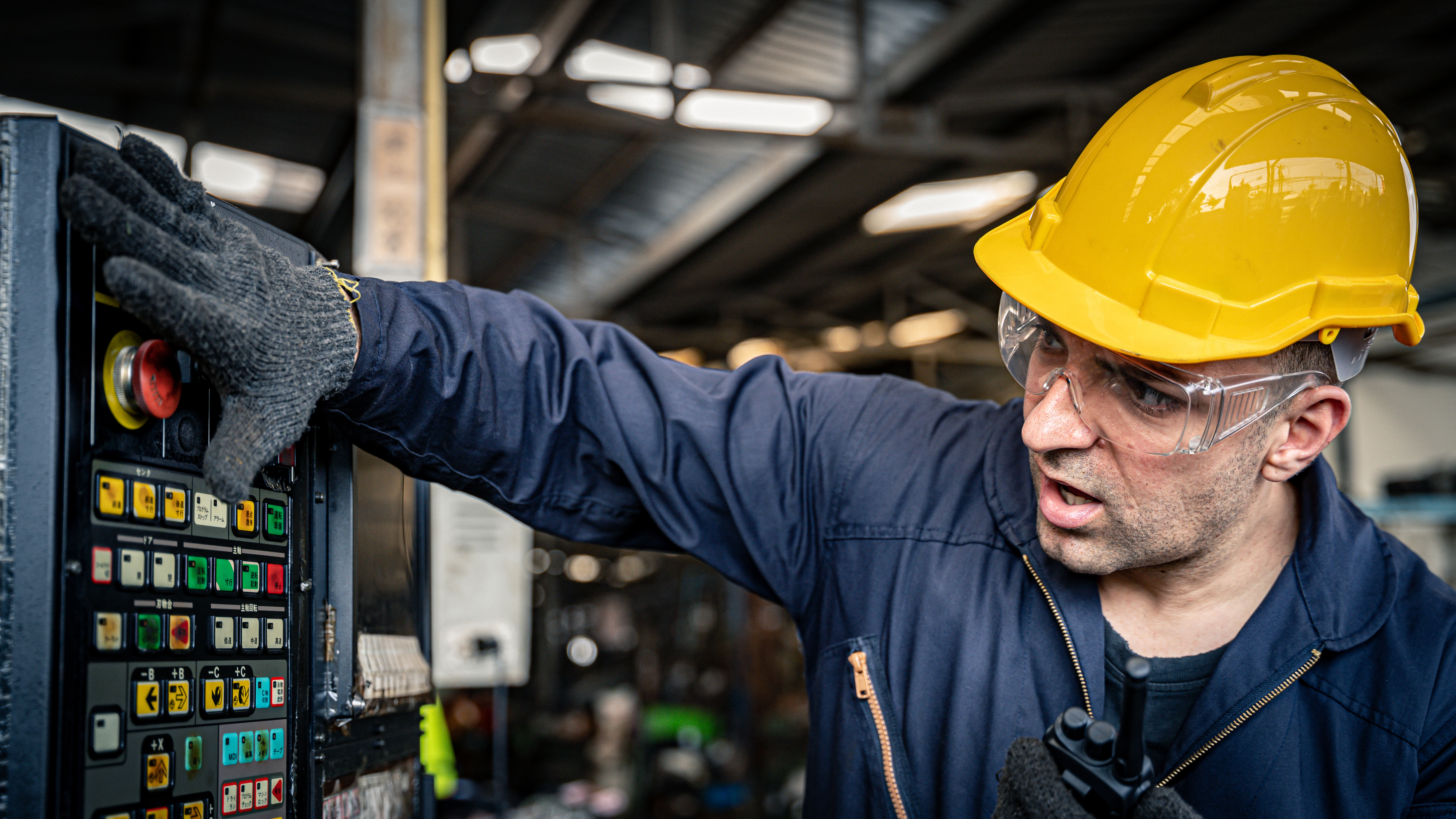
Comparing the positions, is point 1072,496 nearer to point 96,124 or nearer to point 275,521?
point 275,521

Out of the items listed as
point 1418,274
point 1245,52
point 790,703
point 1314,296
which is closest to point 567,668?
point 790,703

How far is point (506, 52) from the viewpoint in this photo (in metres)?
4.91

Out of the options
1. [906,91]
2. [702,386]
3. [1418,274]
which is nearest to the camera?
[702,386]

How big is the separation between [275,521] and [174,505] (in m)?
0.13

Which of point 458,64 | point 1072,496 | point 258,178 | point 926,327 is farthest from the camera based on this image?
point 926,327

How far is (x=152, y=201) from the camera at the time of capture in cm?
74

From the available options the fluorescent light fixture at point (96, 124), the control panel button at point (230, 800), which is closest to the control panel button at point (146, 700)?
the control panel button at point (230, 800)

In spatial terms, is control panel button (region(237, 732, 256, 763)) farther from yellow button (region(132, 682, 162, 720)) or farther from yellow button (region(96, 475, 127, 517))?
yellow button (region(96, 475, 127, 517))

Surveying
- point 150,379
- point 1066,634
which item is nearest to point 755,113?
point 1066,634

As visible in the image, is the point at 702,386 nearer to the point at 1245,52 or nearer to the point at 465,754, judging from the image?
the point at 1245,52

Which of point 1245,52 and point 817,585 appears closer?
point 817,585

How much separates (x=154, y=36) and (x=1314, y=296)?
18.2 ft

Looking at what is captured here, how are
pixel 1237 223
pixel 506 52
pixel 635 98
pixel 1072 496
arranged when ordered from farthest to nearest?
pixel 635 98 < pixel 506 52 < pixel 1072 496 < pixel 1237 223

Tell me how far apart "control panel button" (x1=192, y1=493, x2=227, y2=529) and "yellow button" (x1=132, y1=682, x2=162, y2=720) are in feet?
0.40
